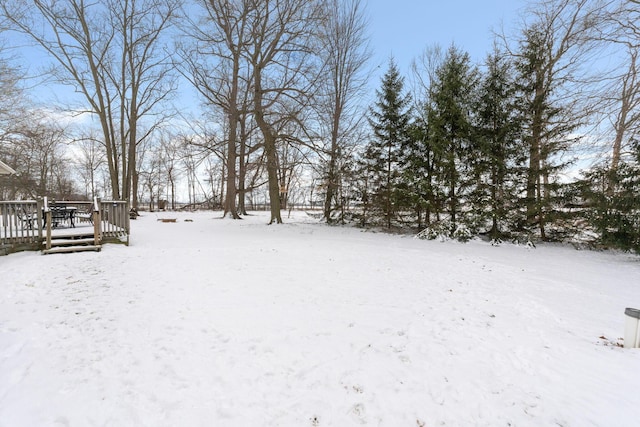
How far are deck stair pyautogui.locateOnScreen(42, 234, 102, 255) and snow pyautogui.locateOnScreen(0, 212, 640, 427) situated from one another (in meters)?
1.04

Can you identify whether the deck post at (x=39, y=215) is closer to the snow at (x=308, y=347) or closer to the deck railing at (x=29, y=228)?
the deck railing at (x=29, y=228)

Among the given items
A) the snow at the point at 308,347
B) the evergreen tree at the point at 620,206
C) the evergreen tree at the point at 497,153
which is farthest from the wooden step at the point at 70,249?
the evergreen tree at the point at 620,206

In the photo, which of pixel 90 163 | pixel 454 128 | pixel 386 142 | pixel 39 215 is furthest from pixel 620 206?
pixel 90 163

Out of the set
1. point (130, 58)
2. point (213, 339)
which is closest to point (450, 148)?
point (213, 339)

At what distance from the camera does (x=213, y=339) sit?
336 cm

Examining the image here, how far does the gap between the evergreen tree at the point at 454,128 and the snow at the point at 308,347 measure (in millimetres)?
5300

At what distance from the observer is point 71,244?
24.5 ft

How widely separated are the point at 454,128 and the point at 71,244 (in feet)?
43.1

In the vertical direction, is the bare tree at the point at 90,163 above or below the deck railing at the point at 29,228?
above

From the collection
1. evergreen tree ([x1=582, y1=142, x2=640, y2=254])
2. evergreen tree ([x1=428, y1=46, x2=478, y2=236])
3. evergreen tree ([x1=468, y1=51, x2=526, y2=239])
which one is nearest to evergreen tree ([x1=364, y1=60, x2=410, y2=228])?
evergreen tree ([x1=428, y1=46, x2=478, y2=236])

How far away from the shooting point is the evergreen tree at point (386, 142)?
12734 mm

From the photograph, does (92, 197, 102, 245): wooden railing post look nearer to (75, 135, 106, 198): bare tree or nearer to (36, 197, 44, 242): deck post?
(36, 197, 44, 242): deck post

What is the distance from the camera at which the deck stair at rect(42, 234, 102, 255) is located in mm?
7090

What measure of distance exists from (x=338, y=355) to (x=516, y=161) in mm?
10730
